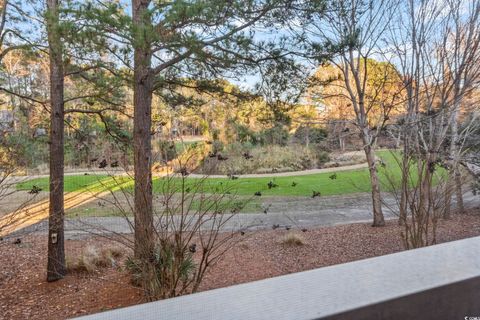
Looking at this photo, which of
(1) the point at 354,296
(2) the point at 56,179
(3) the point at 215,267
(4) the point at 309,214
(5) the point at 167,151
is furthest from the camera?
(4) the point at 309,214

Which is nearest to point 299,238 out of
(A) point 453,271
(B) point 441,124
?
(B) point 441,124

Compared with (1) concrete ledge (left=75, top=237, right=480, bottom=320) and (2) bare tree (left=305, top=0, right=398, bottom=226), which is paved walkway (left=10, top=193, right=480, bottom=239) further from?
(1) concrete ledge (left=75, top=237, right=480, bottom=320)

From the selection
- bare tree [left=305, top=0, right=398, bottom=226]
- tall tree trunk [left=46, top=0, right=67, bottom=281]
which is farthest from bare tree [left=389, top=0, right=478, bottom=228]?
tall tree trunk [left=46, top=0, right=67, bottom=281]

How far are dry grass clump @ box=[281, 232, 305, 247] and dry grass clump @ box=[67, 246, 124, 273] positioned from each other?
248 centimetres

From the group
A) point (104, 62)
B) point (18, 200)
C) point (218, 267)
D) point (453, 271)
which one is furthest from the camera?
point (218, 267)

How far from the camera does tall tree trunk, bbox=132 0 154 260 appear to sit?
2674mm

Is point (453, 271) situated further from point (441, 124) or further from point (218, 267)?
point (441, 124)

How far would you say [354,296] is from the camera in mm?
642

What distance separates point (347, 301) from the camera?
0.63 meters

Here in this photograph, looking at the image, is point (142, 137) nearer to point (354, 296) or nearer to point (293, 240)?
point (293, 240)

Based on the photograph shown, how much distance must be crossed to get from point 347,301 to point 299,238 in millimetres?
4869

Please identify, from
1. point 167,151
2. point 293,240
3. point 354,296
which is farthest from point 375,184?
point 354,296

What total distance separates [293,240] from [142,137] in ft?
9.61

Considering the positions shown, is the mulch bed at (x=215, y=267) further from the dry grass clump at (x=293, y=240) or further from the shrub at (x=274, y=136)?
the shrub at (x=274, y=136)
